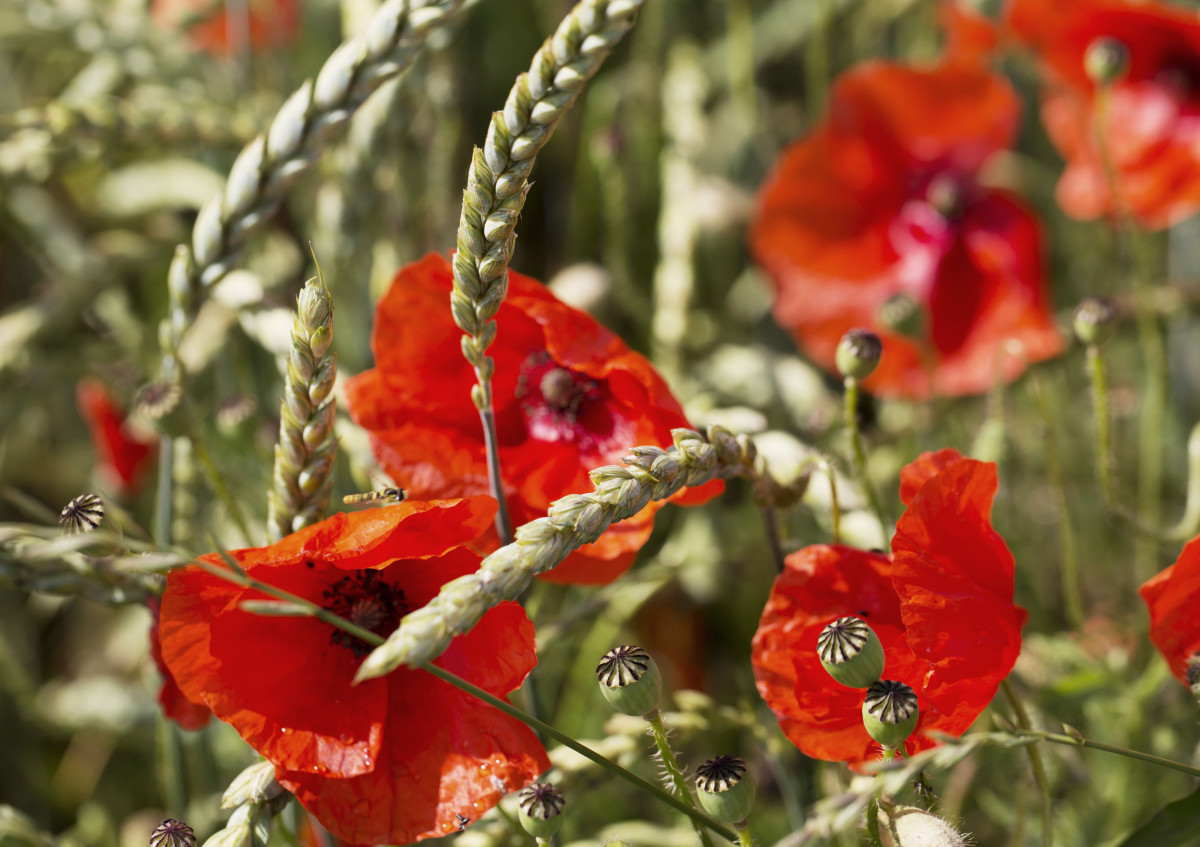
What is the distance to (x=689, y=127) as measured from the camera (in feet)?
3.17

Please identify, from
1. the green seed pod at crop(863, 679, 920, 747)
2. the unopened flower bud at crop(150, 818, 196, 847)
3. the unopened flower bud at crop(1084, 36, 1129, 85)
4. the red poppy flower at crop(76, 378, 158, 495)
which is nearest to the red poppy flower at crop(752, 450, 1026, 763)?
the green seed pod at crop(863, 679, 920, 747)

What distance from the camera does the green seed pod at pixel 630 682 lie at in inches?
15.6

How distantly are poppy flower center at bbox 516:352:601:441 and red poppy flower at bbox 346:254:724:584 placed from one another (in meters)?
0.01

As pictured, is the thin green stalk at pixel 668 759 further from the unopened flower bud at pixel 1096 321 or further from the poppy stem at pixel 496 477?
the unopened flower bud at pixel 1096 321

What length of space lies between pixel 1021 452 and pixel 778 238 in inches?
11.7

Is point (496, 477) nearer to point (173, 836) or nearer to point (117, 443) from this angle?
point (173, 836)

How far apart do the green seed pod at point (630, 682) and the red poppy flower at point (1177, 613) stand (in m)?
0.22

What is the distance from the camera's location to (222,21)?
1.26m

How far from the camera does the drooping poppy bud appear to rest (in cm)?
39

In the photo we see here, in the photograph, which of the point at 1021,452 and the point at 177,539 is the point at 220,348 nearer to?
the point at 177,539

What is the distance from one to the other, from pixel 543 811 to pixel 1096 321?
1.18ft

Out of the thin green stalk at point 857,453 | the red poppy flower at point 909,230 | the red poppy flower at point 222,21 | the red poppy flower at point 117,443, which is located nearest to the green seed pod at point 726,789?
the thin green stalk at point 857,453

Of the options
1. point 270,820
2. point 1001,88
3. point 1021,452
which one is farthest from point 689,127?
point 270,820

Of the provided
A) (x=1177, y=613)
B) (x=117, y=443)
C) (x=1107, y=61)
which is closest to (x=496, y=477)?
(x=1177, y=613)
